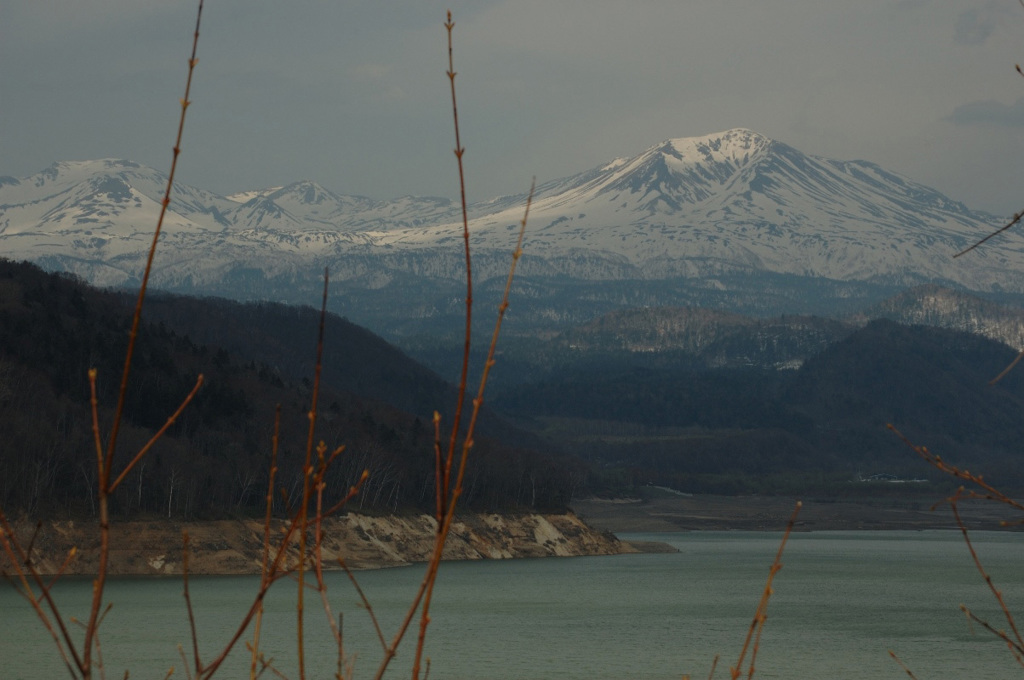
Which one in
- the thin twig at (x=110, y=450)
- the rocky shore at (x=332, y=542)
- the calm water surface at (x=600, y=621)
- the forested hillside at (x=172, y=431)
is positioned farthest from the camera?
the forested hillside at (x=172, y=431)

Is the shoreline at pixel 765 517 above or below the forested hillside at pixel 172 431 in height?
below

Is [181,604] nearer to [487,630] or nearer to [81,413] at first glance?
[487,630]

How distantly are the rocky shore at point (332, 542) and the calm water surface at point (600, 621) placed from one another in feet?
6.95

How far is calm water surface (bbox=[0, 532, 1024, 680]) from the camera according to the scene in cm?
5019

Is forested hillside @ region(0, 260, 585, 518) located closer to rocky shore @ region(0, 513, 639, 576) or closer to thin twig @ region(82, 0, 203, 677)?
rocky shore @ region(0, 513, 639, 576)

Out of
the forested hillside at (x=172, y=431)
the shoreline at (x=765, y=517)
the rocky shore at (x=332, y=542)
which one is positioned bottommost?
the shoreline at (x=765, y=517)

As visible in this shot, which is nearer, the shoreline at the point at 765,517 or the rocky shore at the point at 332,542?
the rocky shore at the point at 332,542

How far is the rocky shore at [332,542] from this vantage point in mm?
81188

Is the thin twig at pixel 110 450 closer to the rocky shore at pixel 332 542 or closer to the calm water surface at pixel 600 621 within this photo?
the calm water surface at pixel 600 621

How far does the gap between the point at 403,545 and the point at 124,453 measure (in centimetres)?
2303

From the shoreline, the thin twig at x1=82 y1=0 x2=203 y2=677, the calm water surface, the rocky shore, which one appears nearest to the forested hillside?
the rocky shore

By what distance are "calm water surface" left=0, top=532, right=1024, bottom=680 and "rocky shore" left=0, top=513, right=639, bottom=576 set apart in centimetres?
212

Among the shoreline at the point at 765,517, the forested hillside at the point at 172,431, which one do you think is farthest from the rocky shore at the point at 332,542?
the shoreline at the point at 765,517

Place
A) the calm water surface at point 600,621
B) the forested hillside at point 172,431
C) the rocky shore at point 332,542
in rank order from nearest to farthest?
the calm water surface at point 600,621, the rocky shore at point 332,542, the forested hillside at point 172,431
